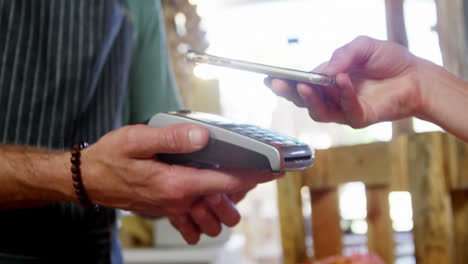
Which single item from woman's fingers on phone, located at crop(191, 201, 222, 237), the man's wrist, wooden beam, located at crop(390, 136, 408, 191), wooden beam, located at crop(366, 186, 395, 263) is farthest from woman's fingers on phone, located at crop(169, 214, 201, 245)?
wooden beam, located at crop(366, 186, 395, 263)

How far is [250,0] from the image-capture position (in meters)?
0.61

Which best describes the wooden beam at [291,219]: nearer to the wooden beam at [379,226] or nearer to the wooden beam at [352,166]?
the wooden beam at [352,166]

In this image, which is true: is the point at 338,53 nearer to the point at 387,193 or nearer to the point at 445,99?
the point at 445,99

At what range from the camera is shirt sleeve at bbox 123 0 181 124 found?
2.29 feet

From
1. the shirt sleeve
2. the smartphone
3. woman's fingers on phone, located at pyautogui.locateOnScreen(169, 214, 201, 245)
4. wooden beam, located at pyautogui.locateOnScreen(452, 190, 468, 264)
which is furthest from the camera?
wooden beam, located at pyautogui.locateOnScreen(452, 190, 468, 264)

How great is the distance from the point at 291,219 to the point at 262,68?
0.66 m

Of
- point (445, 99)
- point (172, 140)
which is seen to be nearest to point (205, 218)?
point (172, 140)

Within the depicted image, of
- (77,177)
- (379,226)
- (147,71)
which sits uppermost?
(147,71)

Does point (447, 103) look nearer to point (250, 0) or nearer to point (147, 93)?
point (250, 0)

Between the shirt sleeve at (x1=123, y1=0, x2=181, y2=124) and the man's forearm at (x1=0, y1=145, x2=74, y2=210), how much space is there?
0.30m

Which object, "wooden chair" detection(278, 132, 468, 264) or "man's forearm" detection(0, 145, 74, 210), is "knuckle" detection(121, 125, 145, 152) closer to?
"man's forearm" detection(0, 145, 74, 210)

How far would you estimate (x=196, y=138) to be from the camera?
0.31 meters

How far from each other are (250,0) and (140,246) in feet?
2.46

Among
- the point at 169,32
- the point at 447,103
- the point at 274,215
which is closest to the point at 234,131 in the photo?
the point at 447,103
